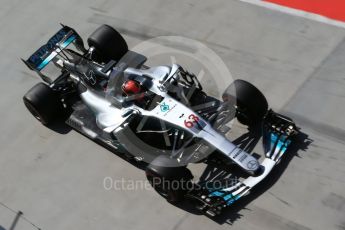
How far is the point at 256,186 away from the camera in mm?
10055

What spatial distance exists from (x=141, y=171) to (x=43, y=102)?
2.49 metres

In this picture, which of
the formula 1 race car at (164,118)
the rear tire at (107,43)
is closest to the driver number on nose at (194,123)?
the formula 1 race car at (164,118)

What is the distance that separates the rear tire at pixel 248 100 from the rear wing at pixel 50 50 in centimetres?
371

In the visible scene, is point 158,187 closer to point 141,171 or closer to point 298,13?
point 141,171

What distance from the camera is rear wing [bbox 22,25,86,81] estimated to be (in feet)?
38.1

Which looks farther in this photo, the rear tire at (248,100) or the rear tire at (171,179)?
the rear tire at (248,100)

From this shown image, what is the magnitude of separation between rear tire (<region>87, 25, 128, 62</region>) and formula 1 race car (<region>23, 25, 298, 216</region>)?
1.71 feet

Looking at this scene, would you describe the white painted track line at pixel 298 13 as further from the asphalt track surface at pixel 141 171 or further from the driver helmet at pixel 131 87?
the driver helmet at pixel 131 87

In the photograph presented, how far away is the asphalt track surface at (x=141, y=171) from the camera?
9891 millimetres

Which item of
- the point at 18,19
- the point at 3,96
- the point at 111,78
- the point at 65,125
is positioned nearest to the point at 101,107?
the point at 111,78

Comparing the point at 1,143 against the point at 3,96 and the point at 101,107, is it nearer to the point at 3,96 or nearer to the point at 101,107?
the point at 3,96

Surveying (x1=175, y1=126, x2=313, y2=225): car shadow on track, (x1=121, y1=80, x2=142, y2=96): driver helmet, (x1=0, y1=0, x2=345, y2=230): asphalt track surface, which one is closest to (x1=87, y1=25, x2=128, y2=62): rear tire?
(x1=0, y1=0, x2=345, y2=230): asphalt track surface

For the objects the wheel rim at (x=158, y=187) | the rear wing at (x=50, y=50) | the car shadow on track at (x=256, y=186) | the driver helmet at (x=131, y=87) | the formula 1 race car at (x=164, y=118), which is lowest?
the car shadow on track at (x=256, y=186)

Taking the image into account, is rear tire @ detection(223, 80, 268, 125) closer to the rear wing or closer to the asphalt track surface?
the asphalt track surface
